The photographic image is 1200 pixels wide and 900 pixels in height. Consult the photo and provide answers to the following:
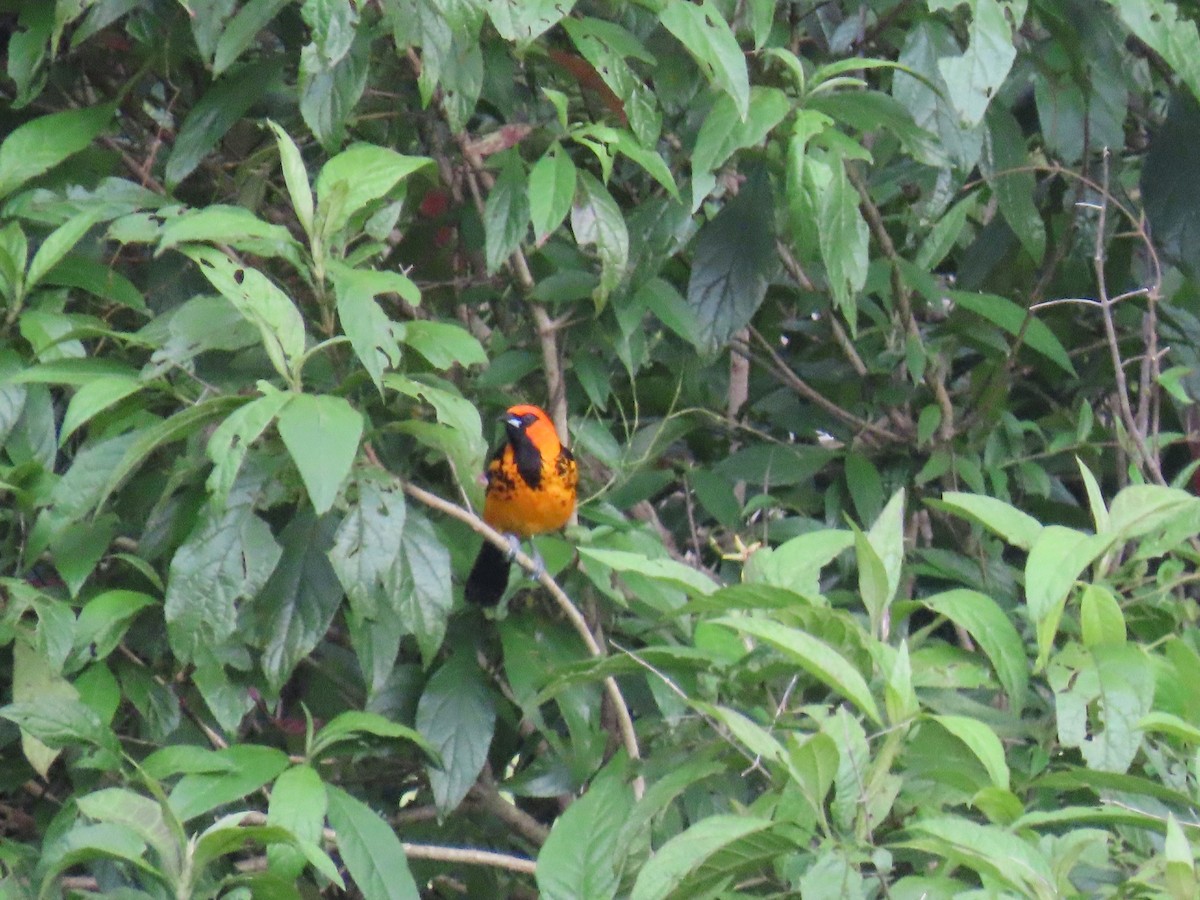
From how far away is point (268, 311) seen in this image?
1.97 m

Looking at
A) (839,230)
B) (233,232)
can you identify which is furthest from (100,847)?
(839,230)

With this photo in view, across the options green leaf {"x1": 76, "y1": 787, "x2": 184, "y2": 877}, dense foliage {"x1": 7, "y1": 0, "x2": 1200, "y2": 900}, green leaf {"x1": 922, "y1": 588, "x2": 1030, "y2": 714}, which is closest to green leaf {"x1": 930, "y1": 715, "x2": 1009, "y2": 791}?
dense foliage {"x1": 7, "y1": 0, "x2": 1200, "y2": 900}

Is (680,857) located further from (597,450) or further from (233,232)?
(597,450)

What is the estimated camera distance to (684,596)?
8.12ft

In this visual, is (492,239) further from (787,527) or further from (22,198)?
(787,527)

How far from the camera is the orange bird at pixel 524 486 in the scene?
3186mm

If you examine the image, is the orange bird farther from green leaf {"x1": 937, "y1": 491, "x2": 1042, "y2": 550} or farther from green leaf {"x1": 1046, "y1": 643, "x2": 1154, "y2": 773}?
green leaf {"x1": 1046, "y1": 643, "x2": 1154, "y2": 773}

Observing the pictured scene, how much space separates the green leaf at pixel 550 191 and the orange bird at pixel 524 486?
737mm

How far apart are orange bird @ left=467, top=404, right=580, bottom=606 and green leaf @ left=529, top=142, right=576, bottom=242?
2.42 ft

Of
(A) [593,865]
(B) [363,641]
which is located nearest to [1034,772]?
(A) [593,865]

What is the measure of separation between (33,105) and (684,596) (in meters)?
1.63

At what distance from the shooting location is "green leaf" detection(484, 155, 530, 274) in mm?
2535

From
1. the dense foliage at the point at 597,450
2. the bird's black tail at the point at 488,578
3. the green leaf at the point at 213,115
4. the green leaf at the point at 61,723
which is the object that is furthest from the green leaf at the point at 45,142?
the bird's black tail at the point at 488,578

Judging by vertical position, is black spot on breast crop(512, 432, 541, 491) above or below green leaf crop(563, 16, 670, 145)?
below
